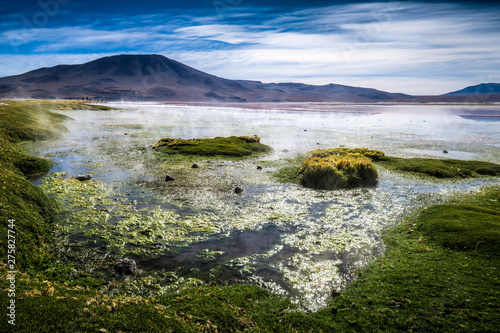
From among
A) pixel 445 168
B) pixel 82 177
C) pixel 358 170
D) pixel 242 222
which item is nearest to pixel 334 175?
pixel 358 170

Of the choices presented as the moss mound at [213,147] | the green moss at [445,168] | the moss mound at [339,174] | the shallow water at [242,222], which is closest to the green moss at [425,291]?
the shallow water at [242,222]

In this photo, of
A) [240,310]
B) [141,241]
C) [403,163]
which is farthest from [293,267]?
[403,163]

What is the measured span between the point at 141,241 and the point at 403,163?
839 inches

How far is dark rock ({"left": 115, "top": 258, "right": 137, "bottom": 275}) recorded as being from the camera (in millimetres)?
8266

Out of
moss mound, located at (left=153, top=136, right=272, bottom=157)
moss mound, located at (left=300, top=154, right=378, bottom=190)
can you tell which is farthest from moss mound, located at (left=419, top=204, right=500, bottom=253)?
moss mound, located at (left=153, top=136, right=272, bottom=157)

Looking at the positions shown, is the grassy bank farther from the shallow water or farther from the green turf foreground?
the green turf foreground

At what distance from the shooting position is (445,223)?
10.4 m

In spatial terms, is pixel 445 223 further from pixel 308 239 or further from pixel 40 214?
pixel 40 214

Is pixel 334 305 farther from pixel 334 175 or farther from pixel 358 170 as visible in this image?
pixel 358 170

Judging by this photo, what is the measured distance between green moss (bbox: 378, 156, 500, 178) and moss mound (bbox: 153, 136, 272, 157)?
43.3 ft


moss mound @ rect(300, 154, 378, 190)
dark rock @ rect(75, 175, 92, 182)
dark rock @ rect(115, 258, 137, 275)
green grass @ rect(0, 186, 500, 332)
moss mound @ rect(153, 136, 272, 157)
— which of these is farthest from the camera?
moss mound @ rect(153, 136, 272, 157)

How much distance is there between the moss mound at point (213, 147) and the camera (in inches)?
1073

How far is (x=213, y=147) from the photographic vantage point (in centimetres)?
2880

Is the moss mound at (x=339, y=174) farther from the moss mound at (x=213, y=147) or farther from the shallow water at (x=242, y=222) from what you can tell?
the moss mound at (x=213, y=147)
